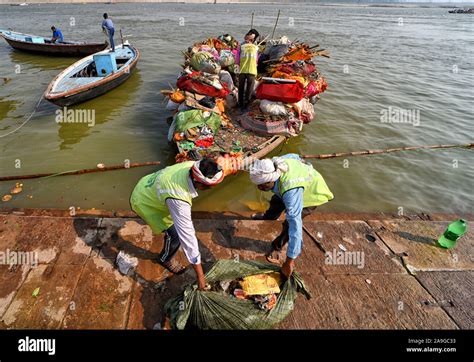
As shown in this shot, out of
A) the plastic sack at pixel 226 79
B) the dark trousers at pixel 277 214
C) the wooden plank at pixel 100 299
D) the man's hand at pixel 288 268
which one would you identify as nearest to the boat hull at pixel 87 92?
the plastic sack at pixel 226 79

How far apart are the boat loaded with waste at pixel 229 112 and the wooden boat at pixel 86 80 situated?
11.6 ft

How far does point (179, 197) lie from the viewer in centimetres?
259

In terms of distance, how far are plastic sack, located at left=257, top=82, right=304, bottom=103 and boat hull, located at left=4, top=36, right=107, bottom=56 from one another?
12.8m

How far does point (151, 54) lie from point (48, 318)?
712 inches

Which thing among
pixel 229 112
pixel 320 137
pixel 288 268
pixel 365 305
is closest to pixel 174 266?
pixel 288 268

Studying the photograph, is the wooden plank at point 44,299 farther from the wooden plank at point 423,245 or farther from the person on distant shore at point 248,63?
the person on distant shore at point 248,63

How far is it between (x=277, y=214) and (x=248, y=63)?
14.9 feet

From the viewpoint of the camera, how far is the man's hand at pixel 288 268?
2941 millimetres

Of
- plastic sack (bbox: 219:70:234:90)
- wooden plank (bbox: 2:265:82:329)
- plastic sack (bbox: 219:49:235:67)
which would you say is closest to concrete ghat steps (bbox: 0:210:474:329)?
wooden plank (bbox: 2:265:82:329)

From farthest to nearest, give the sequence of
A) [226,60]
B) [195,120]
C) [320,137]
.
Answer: [320,137]
[226,60]
[195,120]

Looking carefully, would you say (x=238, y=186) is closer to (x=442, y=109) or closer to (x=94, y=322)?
(x=94, y=322)

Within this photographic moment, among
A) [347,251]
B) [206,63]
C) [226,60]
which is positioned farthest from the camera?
[226,60]

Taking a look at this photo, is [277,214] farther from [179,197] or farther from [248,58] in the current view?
[248,58]
